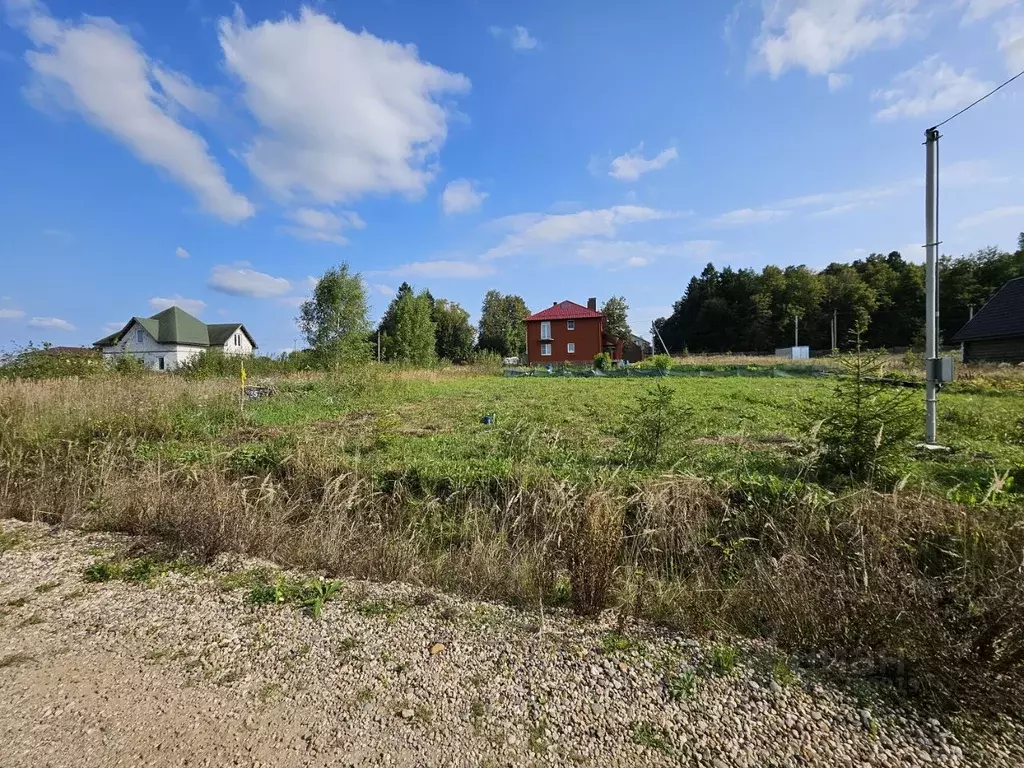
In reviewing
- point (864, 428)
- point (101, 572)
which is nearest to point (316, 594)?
point (101, 572)

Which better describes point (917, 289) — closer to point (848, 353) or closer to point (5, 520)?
point (848, 353)

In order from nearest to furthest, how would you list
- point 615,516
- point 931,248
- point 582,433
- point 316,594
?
point 316,594 < point 615,516 < point 931,248 < point 582,433

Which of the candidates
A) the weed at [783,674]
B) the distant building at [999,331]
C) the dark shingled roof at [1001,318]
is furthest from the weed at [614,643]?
the dark shingled roof at [1001,318]

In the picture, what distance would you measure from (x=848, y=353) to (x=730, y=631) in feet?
13.0

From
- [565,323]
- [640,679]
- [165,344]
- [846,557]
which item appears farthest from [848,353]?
[165,344]

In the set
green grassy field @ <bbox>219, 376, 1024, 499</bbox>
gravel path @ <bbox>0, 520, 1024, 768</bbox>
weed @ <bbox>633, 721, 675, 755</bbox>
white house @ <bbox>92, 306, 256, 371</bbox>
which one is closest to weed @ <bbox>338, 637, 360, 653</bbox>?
gravel path @ <bbox>0, 520, 1024, 768</bbox>

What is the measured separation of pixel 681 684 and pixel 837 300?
2755 inches

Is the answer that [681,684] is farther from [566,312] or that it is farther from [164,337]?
[164,337]

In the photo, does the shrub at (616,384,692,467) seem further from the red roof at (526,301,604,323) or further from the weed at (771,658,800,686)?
the red roof at (526,301,604,323)

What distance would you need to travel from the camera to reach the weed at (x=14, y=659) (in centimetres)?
238

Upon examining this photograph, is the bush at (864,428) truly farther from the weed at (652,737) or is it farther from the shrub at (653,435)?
the weed at (652,737)

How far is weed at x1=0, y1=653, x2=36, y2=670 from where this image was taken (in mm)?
2375

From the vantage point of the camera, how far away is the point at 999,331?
81.0ft

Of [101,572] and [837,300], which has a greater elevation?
[837,300]
